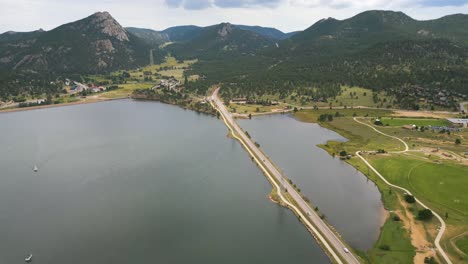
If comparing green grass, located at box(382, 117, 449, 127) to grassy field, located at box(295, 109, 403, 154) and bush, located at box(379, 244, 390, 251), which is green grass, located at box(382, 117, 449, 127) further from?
bush, located at box(379, 244, 390, 251)

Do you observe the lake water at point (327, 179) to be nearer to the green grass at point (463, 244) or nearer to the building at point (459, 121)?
the green grass at point (463, 244)

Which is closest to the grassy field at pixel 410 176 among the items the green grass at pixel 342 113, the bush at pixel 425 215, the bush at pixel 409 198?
the bush at pixel 425 215

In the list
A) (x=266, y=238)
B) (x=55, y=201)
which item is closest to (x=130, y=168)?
(x=55, y=201)

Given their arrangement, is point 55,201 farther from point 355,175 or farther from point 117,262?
point 355,175

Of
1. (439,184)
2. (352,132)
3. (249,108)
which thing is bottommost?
(439,184)

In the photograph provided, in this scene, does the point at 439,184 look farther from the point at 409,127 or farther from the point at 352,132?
the point at 409,127

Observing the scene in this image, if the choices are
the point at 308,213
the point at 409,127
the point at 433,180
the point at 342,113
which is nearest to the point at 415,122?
the point at 409,127
